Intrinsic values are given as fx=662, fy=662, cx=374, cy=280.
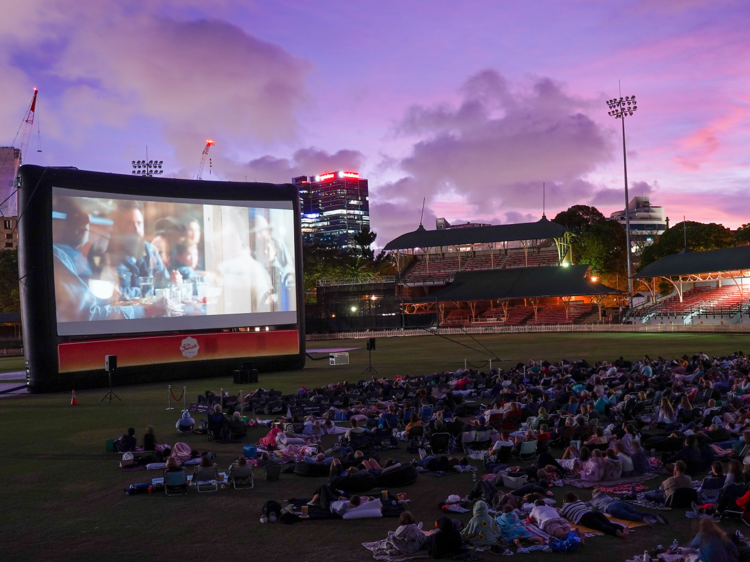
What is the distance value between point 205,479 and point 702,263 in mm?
67974

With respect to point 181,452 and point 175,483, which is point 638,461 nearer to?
point 175,483

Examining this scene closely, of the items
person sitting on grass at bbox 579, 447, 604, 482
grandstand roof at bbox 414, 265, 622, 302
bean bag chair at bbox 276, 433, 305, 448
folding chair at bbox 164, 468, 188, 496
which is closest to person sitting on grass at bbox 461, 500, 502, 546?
person sitting on grass at bbox 579, 447, 604, 482

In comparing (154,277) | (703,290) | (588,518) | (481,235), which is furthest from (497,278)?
(588,518)

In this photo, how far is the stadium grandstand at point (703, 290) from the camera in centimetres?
6378

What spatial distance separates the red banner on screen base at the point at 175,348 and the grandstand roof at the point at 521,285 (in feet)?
131

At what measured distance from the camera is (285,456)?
55.0 ft

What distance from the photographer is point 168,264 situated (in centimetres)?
3734

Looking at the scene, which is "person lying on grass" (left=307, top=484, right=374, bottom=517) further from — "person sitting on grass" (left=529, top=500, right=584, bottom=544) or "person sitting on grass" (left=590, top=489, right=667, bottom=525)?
"person sitting on grass" (left=590, top=489, right=667, bottom=525)

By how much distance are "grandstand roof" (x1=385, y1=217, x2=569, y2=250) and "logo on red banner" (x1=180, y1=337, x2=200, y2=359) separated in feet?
184

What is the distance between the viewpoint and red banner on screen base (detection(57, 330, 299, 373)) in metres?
35.1

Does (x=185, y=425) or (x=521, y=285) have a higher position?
(x=521, y=285)

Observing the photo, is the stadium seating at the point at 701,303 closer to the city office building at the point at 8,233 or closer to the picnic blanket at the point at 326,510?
the picnic blanket at the point at 326,510

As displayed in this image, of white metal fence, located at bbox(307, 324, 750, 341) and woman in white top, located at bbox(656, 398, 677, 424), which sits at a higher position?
woman in white top, located at bbox(656, 398, 677, 424)

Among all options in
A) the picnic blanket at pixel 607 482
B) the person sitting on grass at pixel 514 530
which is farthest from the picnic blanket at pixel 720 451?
the person sitting on grass at pixel 514 530
